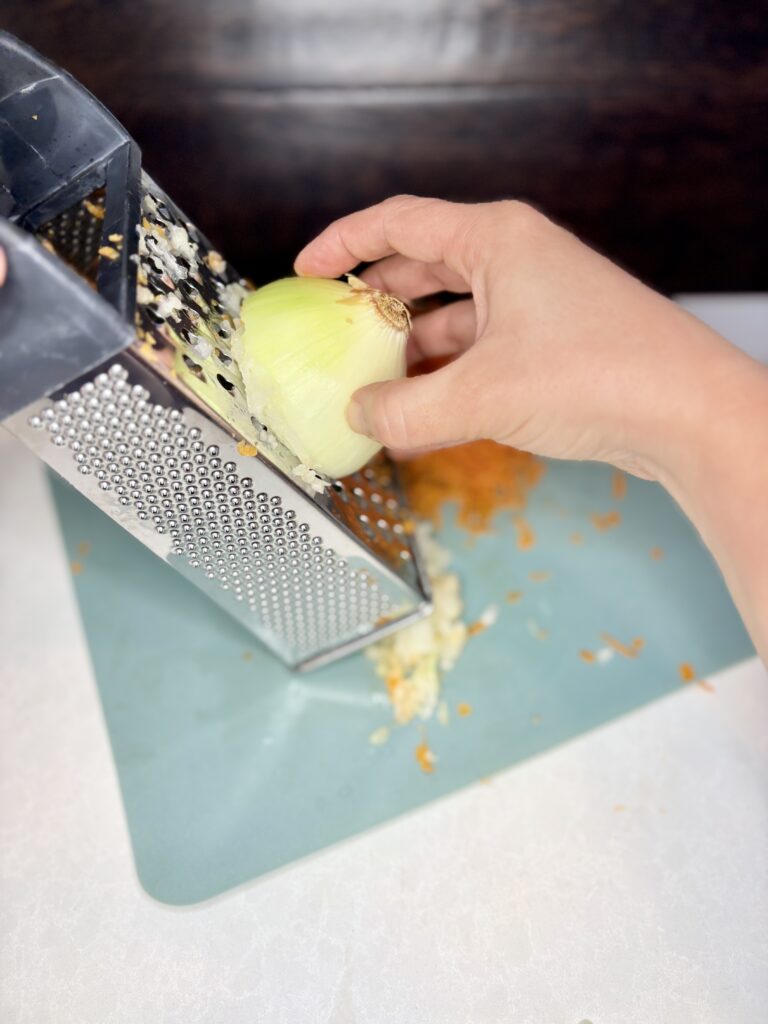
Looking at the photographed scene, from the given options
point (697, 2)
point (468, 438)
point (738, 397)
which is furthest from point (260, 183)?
point (738, 397)

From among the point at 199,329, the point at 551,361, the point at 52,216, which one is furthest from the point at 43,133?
the point at 551,361

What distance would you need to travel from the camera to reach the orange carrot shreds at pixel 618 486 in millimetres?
1134

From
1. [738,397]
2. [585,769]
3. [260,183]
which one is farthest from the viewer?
[260,183]

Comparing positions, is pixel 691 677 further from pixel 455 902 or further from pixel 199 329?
pixel 199 329

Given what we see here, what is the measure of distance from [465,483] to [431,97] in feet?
1.69

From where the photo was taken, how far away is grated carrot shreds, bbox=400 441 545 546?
44.0 inches

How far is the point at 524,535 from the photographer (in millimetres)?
1098

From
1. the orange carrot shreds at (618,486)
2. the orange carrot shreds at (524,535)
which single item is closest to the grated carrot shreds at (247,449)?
the orange carrot shreds at (524,535)

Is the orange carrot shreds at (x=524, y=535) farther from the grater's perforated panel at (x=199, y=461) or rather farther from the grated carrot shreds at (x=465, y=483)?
the grater's perforated panel at (x=199, y=461)

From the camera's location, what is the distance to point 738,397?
0.64 metres

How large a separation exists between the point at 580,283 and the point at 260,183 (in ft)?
2.44

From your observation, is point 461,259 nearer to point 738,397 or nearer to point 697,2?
point 738,397

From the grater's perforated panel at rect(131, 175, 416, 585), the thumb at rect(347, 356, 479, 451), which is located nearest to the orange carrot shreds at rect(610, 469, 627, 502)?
the grater's perforated panel at rect(131, 175, 416, 585)

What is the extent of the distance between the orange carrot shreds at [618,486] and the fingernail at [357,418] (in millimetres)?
481
